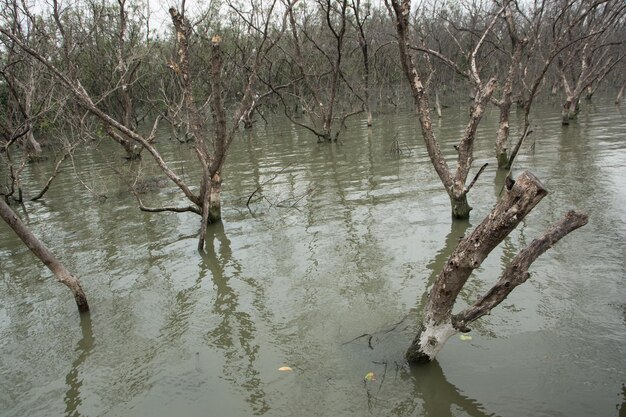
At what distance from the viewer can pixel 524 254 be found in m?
3.17

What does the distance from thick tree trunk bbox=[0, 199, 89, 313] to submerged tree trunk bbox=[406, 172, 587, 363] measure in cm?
381

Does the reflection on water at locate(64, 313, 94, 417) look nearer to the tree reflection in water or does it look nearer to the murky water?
the murky water

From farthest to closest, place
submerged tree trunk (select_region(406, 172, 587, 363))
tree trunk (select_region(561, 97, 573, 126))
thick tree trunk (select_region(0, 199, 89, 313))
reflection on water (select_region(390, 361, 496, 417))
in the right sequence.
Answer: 1. tree trunk (select_region(561, 97, 573, 126))
2. thick tree trunk (select_region(0, 199, 89, 313))
3. reflection on water (select_region(390, 361, 496, 417))
4. submerged tree trunk (select_region(406, 172, 587, 363))

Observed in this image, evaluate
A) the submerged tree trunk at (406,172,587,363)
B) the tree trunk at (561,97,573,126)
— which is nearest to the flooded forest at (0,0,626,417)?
the submerged tree trunk at (406,172,587,363)

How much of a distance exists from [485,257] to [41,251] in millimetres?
4362

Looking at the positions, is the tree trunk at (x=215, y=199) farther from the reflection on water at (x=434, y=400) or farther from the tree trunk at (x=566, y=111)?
the tree trunk at (x=566, y=111)

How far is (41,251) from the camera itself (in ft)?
15.8

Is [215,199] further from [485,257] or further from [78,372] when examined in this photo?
[485,257]

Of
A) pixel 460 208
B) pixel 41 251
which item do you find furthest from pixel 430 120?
pixel 41 251

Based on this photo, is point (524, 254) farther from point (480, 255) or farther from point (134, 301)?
point (134, 301)

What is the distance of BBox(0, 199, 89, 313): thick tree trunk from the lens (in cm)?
447

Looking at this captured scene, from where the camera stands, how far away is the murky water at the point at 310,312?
373 cm

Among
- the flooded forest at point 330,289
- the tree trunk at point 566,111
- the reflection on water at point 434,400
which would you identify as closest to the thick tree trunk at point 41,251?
the flooded forest at point 330,289

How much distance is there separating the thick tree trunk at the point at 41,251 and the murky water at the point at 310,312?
30 cm
